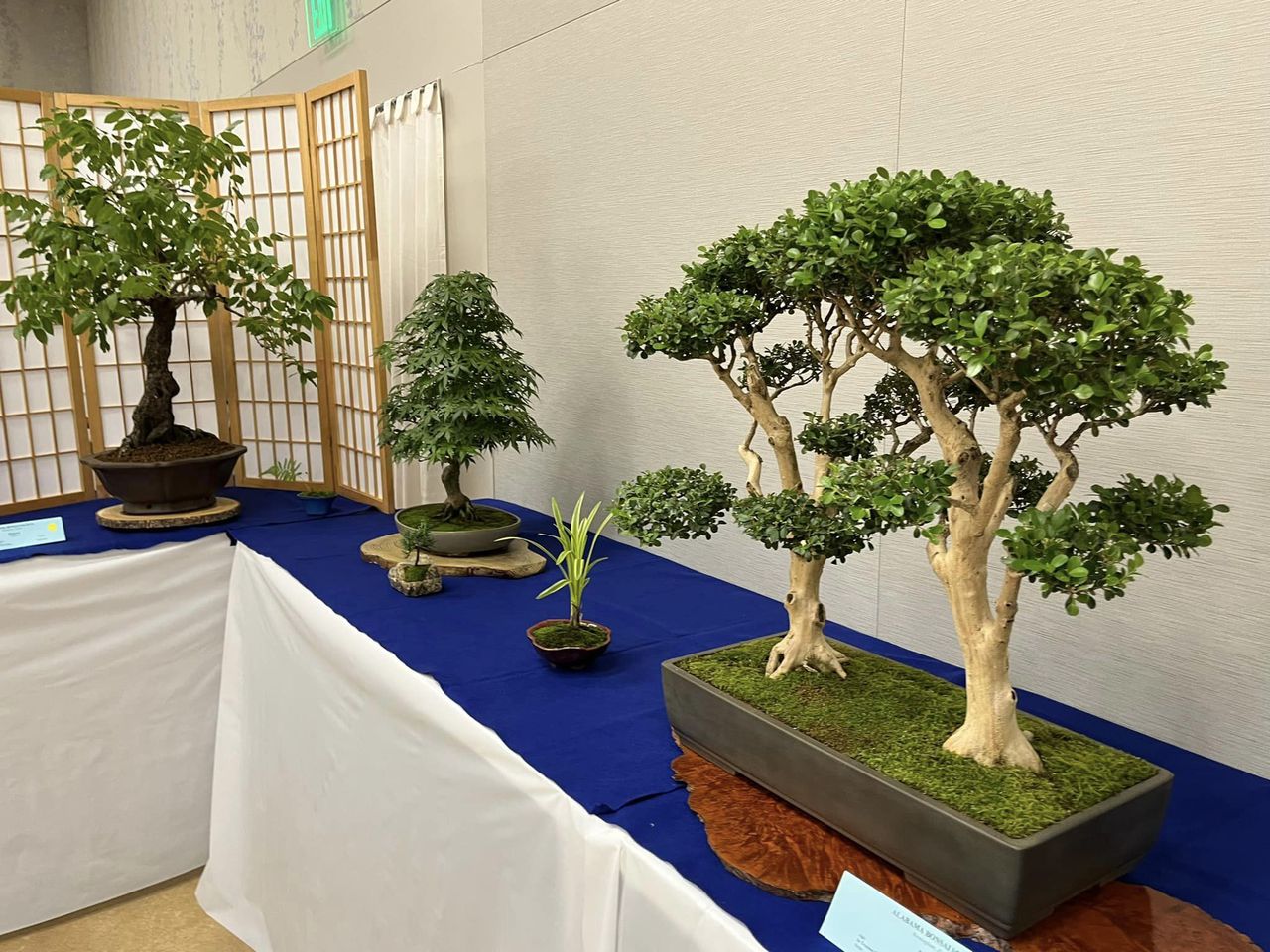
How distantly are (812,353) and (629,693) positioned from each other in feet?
1.87

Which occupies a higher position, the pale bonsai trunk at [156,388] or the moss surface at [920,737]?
the pale bonsai trunk at [156,388]

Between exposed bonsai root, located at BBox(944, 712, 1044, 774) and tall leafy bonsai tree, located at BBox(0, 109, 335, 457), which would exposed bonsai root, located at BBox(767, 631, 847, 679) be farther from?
tall leafy bonsai tree, located at BBox(0, 109, 335, 457)

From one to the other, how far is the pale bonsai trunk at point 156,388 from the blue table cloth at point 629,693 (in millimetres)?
264

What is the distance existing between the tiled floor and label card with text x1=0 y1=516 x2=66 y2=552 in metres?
0.98

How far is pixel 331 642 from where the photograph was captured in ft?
5.40

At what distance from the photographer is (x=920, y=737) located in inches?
37.1

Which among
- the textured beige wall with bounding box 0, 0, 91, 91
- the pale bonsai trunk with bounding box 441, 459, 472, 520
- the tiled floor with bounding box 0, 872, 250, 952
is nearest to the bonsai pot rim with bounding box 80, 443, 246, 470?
the pale bonsai trunk with bounding box 441, 459, 472, 520

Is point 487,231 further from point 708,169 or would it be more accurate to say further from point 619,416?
point 708,169

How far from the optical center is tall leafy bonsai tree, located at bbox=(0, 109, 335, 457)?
2111 millimetres


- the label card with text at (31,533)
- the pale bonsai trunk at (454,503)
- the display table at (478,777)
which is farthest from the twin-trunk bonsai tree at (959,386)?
the label card with text at (31,533)

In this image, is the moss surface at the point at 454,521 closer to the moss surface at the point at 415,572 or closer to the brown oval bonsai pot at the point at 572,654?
the moss surface at the point at 415,572

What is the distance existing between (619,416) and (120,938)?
70.6 inches

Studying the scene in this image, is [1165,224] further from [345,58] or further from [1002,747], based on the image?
[345,58]

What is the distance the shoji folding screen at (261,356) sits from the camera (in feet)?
8.09
